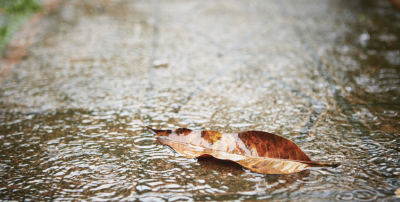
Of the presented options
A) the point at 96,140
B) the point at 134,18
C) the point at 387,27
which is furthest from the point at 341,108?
the point at 134,18

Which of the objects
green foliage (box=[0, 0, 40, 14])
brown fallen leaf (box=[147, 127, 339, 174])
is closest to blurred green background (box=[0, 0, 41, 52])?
green foliage (box=[0, 0, 40, 14])

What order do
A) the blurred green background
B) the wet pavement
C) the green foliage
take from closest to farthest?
the wet pavement < the blurred green background < the green foliage

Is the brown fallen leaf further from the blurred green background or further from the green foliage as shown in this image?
the green foliage

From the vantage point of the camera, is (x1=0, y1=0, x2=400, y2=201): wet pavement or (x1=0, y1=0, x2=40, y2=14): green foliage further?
(x1=0, y1=0, x2=40, y2=14): green foliage

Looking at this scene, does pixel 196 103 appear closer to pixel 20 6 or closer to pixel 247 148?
pixel 247 148

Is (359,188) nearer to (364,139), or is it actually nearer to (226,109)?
(364,139)

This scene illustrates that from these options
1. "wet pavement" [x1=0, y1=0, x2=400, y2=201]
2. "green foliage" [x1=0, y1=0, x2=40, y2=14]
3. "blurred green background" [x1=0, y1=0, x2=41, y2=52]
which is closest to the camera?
"wet pavement" [x1=0, y1=0, x2=400, y2=201]

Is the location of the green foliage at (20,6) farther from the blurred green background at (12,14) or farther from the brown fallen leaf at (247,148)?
the brown fallen leaf at (247,148)
